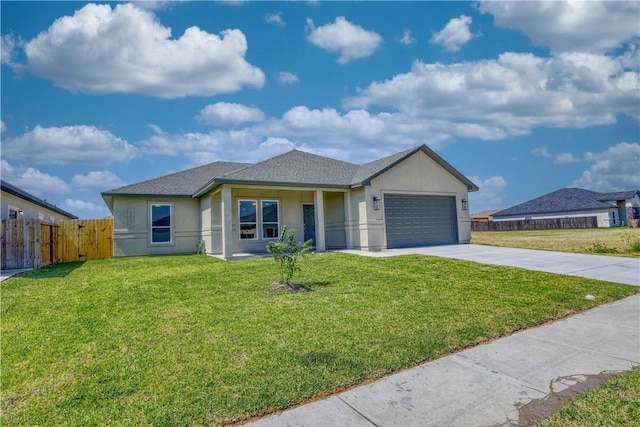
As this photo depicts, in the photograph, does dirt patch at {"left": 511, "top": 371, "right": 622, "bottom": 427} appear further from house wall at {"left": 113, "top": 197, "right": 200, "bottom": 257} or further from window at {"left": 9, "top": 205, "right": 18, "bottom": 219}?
window at {"left": 9, "top": 205, "right": 18, "bottom": 219}

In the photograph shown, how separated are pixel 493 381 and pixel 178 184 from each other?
57.7ft

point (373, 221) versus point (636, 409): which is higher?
point (373, 221)


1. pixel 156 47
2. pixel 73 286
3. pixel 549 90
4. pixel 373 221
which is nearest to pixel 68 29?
pixel 156 47

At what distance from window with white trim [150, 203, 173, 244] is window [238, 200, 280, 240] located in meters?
4.02

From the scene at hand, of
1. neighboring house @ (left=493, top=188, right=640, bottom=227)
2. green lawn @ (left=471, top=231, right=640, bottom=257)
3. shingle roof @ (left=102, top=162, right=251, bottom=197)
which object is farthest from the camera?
neighboring house @ (left=493, top=188, right=640, bottom=227)

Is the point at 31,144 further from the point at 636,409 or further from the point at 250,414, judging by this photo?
the point at 636,409

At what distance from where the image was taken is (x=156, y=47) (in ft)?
38.0

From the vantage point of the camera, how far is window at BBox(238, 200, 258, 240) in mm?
16031

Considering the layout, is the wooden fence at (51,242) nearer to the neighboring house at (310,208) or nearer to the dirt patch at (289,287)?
the neighboring house at (310,208)

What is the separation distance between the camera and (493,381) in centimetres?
349

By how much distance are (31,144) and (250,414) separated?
20.3 meters

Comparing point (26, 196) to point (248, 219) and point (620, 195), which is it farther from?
point (620, 195)

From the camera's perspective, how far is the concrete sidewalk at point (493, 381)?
2861 millimetres

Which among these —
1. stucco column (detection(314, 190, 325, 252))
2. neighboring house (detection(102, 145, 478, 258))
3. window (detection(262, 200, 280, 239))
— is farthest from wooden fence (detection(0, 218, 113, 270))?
stucco column (detection(314, 190, 325, 252))
